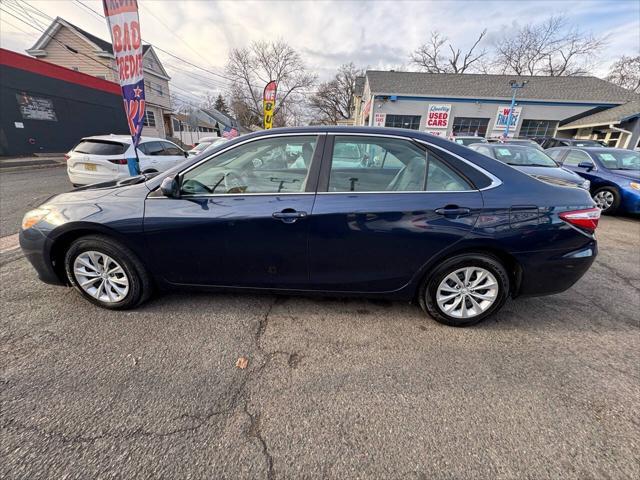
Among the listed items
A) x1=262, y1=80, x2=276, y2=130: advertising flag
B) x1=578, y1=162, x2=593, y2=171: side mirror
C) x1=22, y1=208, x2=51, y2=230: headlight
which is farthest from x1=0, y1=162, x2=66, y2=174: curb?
x1=578, y1=162, x2=593, y2=171: side mirror

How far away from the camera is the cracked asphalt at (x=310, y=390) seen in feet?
4.99

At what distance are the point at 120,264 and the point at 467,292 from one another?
310cm

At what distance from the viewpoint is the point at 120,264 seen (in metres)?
2.58

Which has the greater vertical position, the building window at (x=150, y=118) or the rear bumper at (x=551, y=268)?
the building window at (x=150, y=118)

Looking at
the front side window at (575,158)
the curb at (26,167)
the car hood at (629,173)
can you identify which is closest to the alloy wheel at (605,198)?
the car hood at (629,173)

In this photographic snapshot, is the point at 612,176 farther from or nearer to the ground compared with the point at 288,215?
farther from the ground

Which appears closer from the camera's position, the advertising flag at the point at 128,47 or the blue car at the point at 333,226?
the blue car at the point at 333,226

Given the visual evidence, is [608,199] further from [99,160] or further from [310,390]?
[99,160]

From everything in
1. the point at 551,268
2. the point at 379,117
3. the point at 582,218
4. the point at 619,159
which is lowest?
the point at 551,268

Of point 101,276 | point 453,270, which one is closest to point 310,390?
point 453,270

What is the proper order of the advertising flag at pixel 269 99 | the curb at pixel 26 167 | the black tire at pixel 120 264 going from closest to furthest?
the black tire at pixel 120 264, the curb at pixel 26 167, the advertising flag at pixel 269 99

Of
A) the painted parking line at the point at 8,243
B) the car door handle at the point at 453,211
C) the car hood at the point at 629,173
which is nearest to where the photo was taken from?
the car door handle at the point at 453,211

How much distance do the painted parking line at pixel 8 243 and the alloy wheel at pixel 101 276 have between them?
2.35 metres

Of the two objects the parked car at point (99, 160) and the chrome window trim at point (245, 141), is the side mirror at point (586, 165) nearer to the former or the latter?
the chrome window trim at point (245, 141)
